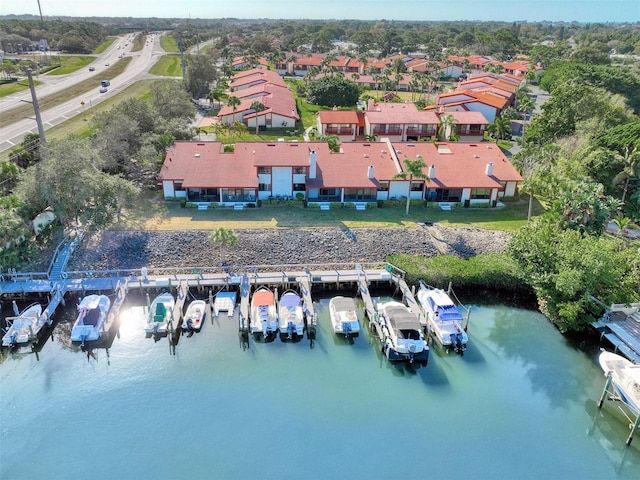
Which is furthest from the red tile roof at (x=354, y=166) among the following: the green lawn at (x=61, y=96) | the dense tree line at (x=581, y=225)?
the green lawn at (x=61, y=96)

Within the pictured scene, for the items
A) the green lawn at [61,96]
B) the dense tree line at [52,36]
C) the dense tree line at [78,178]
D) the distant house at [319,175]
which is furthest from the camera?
the dense tree line at [52,36]

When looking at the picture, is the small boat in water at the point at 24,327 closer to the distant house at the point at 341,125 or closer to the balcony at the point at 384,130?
Result: the distant house at the point at 341,125

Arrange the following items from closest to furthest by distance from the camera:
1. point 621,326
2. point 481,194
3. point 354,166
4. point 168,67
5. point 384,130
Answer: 1. point 621,326
2. point 481,194
3. point 354,166
4. point 384,130
5. point 168,67

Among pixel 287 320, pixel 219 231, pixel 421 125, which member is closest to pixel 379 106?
pixel 421 125

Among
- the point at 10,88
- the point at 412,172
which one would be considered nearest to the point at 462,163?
the point at 412,172

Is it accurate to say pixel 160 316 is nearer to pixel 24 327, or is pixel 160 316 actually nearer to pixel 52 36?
pixel 24 327

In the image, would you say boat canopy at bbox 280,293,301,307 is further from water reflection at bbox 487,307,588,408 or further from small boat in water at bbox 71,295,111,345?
water reflection at bbox 487,307,588,408

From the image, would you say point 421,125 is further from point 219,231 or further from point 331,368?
point 331,368

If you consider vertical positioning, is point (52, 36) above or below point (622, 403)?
above
